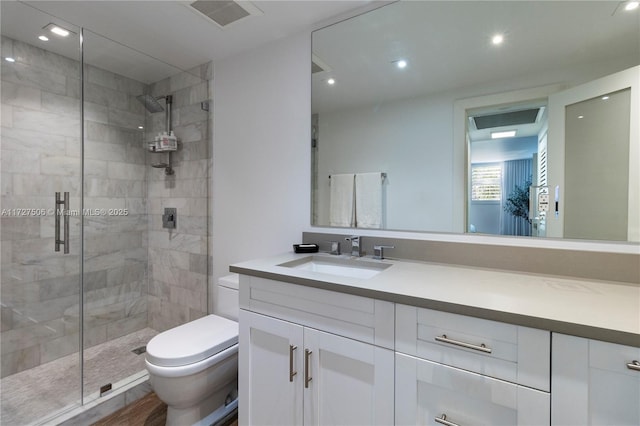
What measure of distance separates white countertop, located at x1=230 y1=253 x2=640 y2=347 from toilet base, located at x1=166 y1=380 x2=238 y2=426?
832 mm

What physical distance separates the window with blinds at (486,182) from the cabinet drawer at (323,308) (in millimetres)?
787

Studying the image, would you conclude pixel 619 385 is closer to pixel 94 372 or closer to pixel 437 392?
pixel 437 392

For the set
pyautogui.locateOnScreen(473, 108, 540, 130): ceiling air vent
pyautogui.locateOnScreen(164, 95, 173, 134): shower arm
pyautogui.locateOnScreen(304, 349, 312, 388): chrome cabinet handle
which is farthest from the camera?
pyautogui.locateOnScreen(164, 95, 173, 134): shower arm

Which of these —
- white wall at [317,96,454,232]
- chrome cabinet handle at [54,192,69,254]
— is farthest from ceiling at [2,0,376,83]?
chrome cabinet handle at [54,192,69,254]

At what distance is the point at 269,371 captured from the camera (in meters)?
1.31

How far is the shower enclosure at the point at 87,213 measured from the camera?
1931 millimetres

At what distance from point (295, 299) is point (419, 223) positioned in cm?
78

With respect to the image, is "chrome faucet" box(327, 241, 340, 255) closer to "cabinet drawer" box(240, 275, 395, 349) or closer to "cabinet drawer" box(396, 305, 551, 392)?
"cabinet drawer" box(240, 275, 395, 349)

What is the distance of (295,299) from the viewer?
122 cm

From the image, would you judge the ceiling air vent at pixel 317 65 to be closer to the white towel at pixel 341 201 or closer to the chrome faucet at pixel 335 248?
the white towel at pixel 341 201

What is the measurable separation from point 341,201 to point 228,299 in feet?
3.14

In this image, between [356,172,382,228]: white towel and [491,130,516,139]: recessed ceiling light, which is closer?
[491,130,516,139]: recessed ceiling light

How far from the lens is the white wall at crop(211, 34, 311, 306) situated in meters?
1.91

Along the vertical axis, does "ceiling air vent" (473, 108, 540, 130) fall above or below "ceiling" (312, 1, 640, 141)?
below
